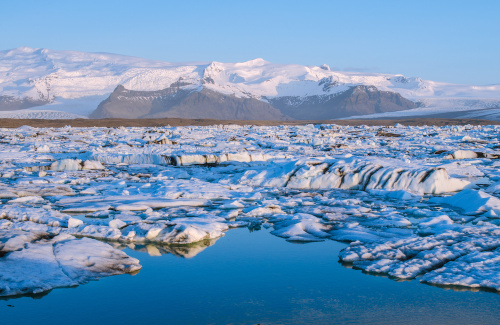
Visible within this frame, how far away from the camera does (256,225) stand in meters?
7.51

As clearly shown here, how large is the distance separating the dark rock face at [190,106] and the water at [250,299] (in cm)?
17370

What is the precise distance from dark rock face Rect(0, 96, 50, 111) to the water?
593 ft

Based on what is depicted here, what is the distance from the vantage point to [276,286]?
201 inches

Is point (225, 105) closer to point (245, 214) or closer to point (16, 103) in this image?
point (16, 103)

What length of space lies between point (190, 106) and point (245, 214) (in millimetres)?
185944

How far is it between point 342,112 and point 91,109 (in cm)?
9137

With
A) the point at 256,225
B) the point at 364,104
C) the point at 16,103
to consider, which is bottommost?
the point at 256,225

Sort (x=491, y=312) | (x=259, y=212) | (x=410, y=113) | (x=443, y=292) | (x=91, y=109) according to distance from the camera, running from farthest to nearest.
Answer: (x=91, y=109), (x=410, y=113), (x=259, y=212), (x=443, y=292), (x=491, y=312)

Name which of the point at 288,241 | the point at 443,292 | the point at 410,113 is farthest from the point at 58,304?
the point at 410,113

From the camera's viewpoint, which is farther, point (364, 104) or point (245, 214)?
point (364, 104)

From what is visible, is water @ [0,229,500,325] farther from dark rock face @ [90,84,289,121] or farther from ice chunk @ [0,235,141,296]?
dark rock face @ [90,84,289,121]

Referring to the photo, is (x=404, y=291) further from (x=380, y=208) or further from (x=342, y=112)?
(x=342, y=112)

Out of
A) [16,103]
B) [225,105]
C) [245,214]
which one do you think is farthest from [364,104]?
[245,214]

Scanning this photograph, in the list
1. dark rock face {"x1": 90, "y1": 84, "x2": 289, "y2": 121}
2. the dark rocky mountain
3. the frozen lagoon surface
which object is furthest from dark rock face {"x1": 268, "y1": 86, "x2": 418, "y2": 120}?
the frozen lagoon surface
